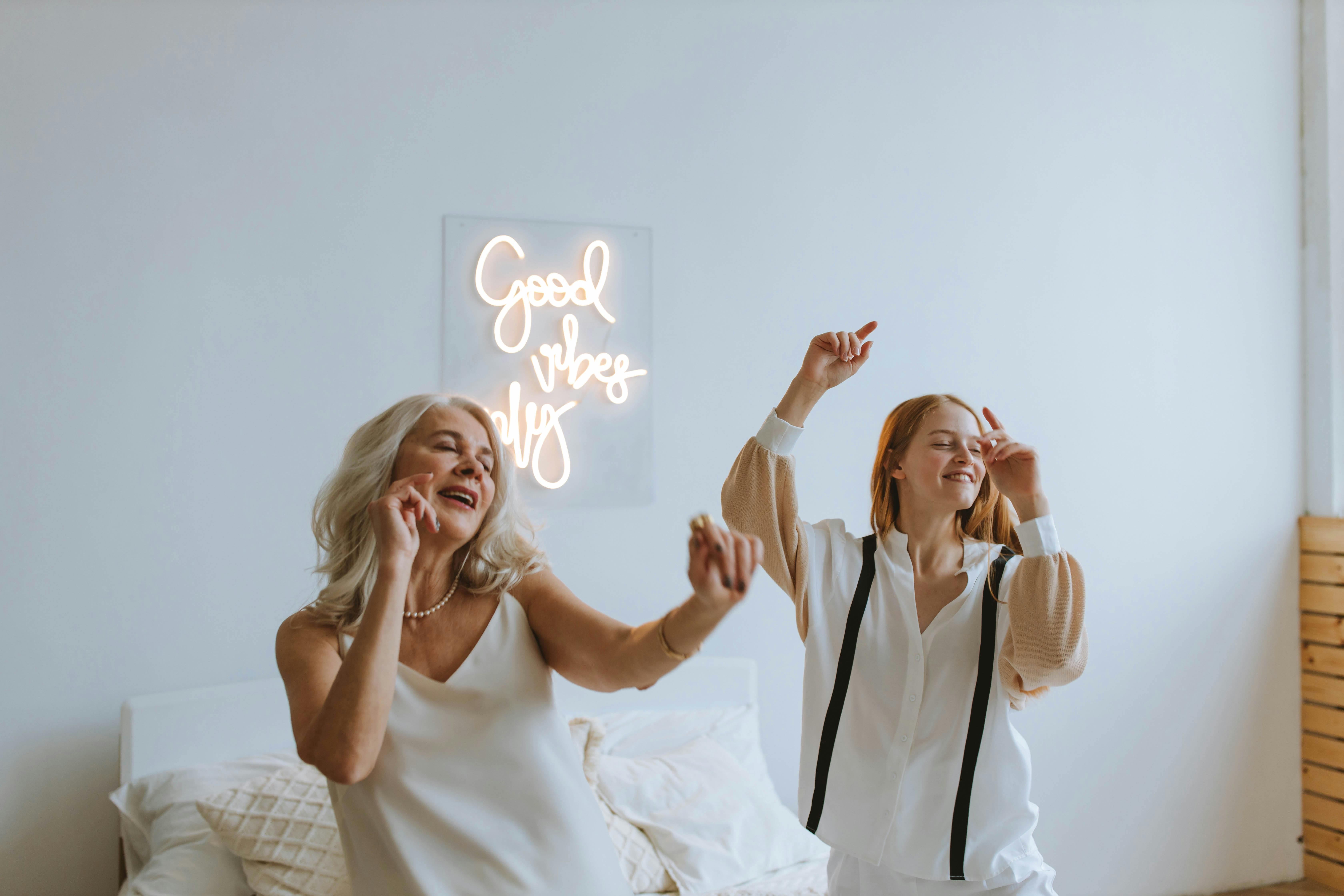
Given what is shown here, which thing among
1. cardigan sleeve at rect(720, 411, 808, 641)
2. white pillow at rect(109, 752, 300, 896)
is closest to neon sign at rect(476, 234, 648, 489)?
white pillow at rect(109, 752, 300, 896)

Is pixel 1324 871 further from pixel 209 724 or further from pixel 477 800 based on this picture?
pixel 209 724

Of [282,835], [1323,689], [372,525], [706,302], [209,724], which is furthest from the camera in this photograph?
[1323,689]

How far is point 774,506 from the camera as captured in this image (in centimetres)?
164

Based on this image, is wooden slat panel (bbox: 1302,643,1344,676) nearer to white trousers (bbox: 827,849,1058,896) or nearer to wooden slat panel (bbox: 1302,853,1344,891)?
wooden slat panel (bbox: 1302,853,1344,891)

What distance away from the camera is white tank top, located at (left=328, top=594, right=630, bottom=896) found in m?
1.20

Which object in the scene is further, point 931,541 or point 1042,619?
point 931,541

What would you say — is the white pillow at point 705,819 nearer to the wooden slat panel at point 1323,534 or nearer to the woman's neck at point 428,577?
the woman's neck at point 428,577

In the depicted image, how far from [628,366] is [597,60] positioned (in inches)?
35.9

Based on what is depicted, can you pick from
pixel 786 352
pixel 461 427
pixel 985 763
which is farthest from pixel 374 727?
pixel 786 352

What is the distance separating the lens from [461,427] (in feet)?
4.57

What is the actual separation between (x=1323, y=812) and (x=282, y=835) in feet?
11.3

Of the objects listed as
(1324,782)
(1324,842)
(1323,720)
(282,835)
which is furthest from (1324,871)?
(282,835)

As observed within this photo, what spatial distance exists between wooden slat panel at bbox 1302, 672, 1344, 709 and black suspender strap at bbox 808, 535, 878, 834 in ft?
8.62

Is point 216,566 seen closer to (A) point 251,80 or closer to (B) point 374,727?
(A) point 251,80
